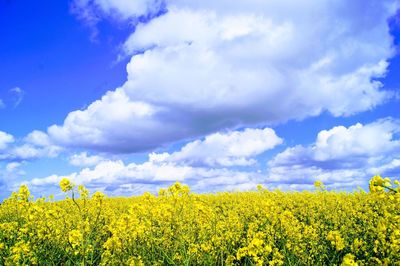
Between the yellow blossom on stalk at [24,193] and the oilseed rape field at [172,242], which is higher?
the yellow blossom on stalk at [24,193]

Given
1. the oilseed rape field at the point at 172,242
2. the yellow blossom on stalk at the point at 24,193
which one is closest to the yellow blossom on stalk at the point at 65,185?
the oilseed rape field at the point at 172,242

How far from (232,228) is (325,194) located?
940 centimetres

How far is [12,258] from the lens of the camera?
19.8 ft

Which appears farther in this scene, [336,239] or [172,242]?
[172,242]

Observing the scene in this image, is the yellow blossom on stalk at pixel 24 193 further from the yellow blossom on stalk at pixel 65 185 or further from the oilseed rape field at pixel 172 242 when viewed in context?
the yellow blossom on stalk at pixel 65 185

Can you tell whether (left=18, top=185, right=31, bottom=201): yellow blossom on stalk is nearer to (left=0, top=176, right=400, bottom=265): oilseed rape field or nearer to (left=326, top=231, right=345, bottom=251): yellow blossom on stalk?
(left=0, top=176, right=400, bottom=265): oilseed rape field

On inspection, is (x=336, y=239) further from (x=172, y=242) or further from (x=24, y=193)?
(x=24, y=193)

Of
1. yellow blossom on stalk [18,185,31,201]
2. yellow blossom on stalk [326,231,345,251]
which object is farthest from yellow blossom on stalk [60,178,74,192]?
yellow blossom on stalk [326,231,345,251]

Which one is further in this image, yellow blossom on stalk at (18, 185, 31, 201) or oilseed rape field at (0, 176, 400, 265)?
yellow blossom on stalk at (18, 185, 31, 201)

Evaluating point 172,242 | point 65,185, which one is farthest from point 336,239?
point 65,185

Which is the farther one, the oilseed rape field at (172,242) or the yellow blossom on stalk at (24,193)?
the yellow blossom on stalk at (24,193)

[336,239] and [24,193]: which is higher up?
[24,193]

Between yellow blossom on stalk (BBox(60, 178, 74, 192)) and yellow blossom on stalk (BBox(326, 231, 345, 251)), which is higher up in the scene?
yellow blossom on stalk (BBox(60, 178, 74, 192))

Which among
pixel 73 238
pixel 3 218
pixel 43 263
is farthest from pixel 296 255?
pixel 3 218
